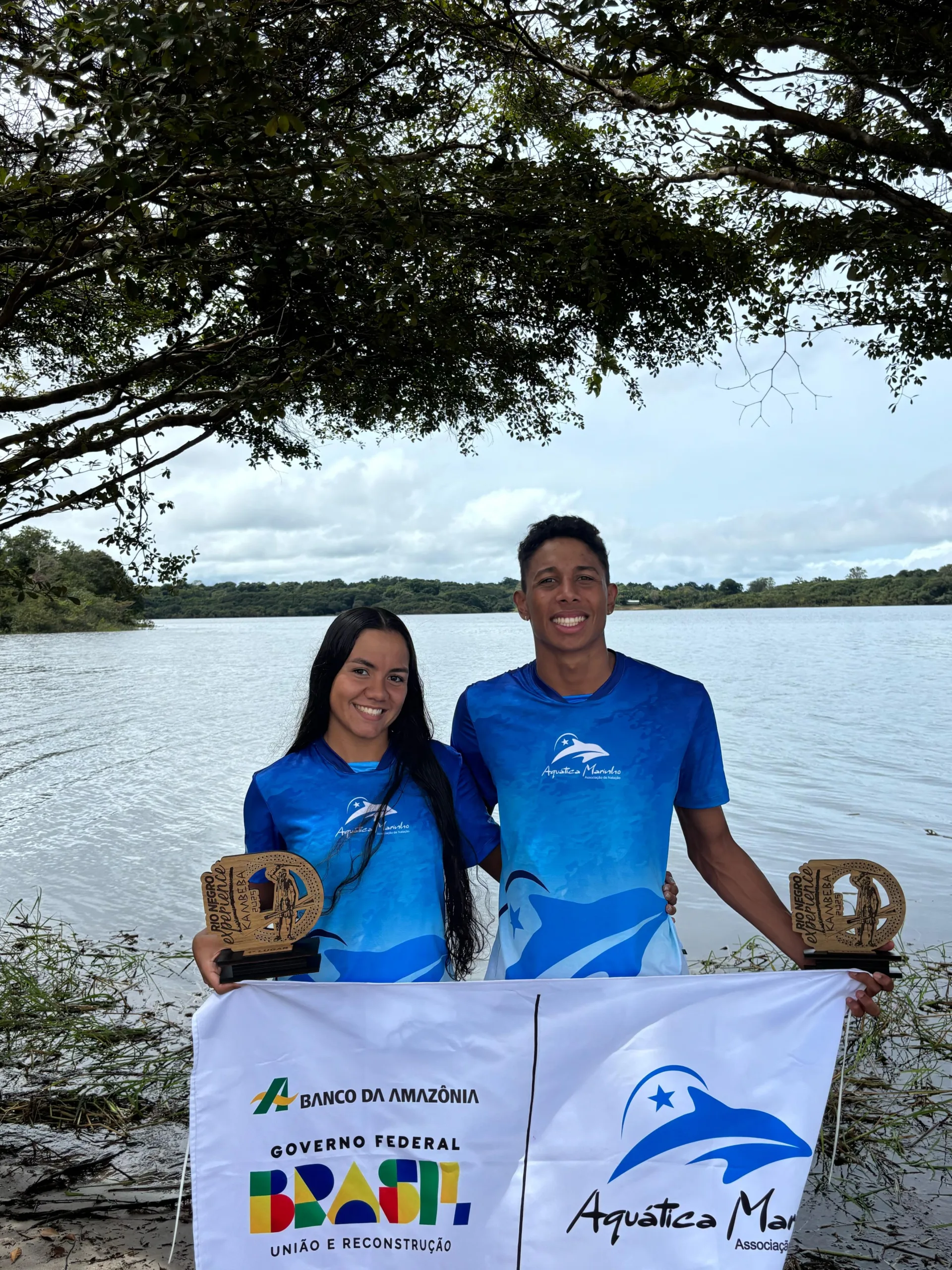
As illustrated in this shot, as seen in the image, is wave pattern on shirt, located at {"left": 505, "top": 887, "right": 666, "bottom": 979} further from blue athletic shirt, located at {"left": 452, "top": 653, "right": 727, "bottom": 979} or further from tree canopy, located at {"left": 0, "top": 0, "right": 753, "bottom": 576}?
tree canopy, located at {"left": 0, "top": 0, "right": 753, "bottom": 576}

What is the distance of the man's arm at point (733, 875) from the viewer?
2.65 m

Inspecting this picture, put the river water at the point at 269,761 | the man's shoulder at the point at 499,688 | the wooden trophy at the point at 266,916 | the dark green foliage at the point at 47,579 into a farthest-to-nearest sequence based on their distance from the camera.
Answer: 1. the river water at the point at 269,761
2. the dark green foliage at the point at 47,579
3. the man's shoulder at the point at 499,688
4. the wooden trophy at the point at 266,916

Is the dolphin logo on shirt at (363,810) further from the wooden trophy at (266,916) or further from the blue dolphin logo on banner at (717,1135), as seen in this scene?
the blue dolphin logo on banner at (717,1135)

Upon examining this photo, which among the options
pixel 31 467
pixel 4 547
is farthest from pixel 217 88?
pixel 4 547

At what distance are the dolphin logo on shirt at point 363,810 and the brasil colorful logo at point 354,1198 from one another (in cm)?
80

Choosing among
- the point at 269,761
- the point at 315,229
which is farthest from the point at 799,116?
the point at 269,761

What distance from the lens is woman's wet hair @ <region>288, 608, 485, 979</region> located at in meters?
2.59

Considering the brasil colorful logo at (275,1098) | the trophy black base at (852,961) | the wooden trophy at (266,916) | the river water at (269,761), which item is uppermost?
the wooden trophy at (266,916)

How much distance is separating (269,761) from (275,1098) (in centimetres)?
1433

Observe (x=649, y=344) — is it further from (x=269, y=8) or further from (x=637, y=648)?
(x=637, y=648)

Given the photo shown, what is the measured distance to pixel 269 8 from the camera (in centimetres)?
442

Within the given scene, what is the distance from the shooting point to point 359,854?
8.16ft

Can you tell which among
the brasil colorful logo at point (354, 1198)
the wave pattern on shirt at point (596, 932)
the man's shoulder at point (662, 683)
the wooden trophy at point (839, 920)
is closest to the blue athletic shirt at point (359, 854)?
the wave pattern on shirt at point (596, 932)

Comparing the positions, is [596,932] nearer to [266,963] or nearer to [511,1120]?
[511,1120]
